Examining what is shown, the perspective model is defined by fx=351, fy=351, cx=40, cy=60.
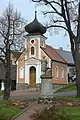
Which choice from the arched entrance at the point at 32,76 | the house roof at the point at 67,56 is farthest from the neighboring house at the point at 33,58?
the house roof at the point at 67,56

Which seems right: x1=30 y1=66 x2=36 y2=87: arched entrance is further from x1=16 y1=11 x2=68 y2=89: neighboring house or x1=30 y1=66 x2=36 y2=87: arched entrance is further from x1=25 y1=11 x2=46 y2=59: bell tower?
x1=25 y1=11 x2=46 y2=59: bell tower

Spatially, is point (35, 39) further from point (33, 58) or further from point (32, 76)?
point (32, 76)

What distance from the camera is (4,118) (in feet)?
39.5

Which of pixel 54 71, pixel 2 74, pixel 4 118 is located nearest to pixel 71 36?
pixel 4 118

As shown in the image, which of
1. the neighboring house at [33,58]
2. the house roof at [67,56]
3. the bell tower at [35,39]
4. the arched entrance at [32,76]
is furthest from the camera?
the house roof at [67,56]

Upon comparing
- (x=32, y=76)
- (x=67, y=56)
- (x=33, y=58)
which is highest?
(x=67, y=56)

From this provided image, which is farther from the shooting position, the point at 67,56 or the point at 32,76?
the point at 67,56

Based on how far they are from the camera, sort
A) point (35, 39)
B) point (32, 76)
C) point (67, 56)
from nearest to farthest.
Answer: point (35, 39) < point (32, 76) < point (67, 56)

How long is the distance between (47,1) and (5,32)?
192 inches

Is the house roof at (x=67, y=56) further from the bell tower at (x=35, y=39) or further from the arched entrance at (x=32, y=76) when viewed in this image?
the bell tower at (x=35, y=39)

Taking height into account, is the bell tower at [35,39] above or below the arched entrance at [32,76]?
above

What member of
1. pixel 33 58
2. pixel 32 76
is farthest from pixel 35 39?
pixel 32 76

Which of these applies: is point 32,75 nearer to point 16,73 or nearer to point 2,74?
point 16,73

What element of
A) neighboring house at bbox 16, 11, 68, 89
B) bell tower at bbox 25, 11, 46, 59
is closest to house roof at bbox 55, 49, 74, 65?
neighboring house at bbox 16, 11, 68, 89
